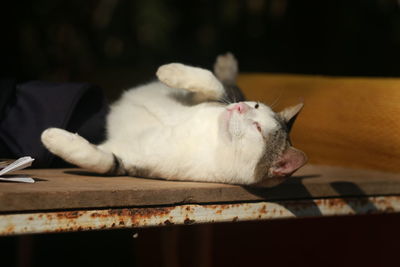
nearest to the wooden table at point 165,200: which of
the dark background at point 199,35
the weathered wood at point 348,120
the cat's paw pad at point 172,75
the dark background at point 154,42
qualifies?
the weathered wood at point 348,120

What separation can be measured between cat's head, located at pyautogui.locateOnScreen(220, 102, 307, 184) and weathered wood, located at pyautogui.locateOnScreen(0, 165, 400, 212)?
0.06m

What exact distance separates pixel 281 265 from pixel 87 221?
70 centimetres

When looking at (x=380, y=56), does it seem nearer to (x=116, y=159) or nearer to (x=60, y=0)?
(x=60, y=0)

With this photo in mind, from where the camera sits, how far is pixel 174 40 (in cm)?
349

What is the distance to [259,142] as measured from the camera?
1.29 meters

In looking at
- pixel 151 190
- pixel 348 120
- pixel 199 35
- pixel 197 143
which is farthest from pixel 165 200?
pixel 199 35

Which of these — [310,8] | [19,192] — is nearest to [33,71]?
[310,8]

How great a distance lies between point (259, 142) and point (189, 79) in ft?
0.93

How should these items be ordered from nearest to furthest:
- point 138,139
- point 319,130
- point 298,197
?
point 298,197 < point 138,139 < point 319,130

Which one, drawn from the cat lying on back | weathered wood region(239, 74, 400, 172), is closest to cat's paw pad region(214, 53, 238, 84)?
weathered wood region(239, 74, 400, 172)

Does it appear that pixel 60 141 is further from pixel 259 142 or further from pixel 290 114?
pixel 290 114

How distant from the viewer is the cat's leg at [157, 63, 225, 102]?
1.46 meters

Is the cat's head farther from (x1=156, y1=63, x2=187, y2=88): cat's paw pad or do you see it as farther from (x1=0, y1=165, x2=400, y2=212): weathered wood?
(x1=156, y1=63, x2=187, y2=88): cat's paw pad

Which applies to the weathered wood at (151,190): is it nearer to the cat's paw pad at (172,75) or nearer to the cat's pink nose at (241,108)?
the cat's pink nose at (241,108)
